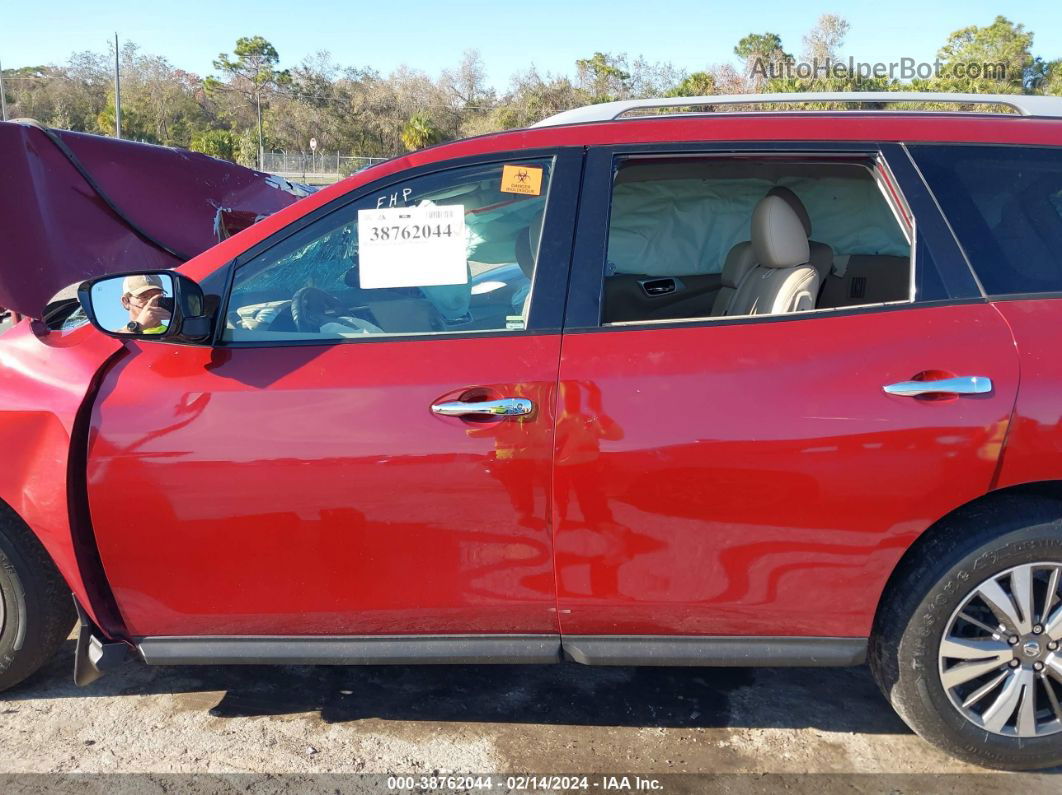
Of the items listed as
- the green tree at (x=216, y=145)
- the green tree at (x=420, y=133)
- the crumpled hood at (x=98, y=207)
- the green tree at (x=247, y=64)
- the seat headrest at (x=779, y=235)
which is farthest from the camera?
the green tree at (x=247, y=64)

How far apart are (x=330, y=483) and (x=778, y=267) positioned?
5.59 feet

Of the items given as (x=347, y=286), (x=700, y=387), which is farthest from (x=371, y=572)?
(x=700, y=387)

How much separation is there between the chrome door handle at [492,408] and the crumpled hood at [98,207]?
2639mm

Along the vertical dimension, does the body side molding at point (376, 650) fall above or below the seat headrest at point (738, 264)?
below

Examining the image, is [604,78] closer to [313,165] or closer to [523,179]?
[313,165]

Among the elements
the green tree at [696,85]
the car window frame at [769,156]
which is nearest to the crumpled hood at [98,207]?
the car window frame at [769,156]

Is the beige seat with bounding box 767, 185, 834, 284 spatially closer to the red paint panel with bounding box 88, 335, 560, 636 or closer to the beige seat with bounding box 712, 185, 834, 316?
the beige seat with bounding box 712, 185, 834, 316

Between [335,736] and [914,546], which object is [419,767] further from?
[914,546]

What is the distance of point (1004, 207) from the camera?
2406 mm

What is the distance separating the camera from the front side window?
243 cm

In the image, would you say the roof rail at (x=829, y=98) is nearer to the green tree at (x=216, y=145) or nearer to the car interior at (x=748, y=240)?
the car interior at (x=748, y=240)

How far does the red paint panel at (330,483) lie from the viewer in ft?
7.43

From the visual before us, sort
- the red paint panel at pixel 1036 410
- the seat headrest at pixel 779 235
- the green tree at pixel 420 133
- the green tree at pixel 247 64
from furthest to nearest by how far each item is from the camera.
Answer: the green tree at pixel 247 64
the green tree at pixel 420 133
the seat headrest at pixel 779 235
the red paint panel at pixel 1036 410

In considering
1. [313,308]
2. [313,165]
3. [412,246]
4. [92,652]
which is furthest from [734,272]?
[313,165]
